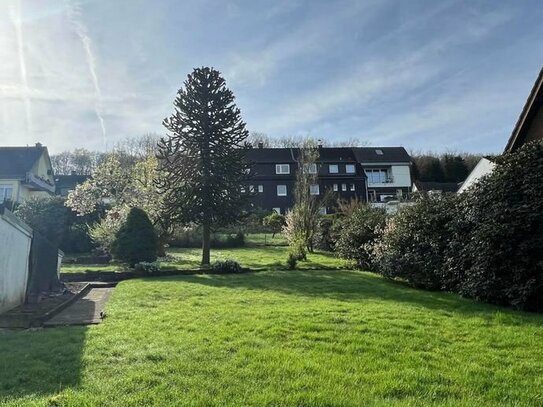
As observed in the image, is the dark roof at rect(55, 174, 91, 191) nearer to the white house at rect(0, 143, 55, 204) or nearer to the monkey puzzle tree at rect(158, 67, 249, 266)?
the white house at rect(0, 143, 55, 204)

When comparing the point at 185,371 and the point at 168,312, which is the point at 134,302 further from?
the point at 185,371

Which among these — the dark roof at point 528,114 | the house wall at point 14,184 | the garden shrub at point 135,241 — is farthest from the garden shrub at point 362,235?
the house wall at point 14,184

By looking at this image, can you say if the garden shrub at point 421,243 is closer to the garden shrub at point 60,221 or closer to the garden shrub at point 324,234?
the garden shrub at point 324,234

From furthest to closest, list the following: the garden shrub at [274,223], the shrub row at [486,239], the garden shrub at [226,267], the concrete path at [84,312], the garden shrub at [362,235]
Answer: the garden shrub at [274,223]
the garden shrub at [226,267]
the garden shrub at [362,235]
the shrub row at [486,239]
the concrete path at [84,312]

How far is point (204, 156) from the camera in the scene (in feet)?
65.5

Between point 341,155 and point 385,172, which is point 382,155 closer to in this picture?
point 385,172

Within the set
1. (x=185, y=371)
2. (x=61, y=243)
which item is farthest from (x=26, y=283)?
(x=61, y=243)

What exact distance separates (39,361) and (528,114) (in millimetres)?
14221

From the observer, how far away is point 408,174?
53.6m

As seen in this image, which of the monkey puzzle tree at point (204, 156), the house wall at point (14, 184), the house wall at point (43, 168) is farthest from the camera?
the house wall at point (43, 168)

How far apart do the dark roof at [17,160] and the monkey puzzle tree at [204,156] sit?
23.6 m

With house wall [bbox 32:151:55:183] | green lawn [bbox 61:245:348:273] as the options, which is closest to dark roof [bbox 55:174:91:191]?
house wall [bbox 32:151:55:183]

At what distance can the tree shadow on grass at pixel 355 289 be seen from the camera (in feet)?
26.5

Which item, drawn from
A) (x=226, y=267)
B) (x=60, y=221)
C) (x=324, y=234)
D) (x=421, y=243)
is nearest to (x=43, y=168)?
(x=60, y=221)
